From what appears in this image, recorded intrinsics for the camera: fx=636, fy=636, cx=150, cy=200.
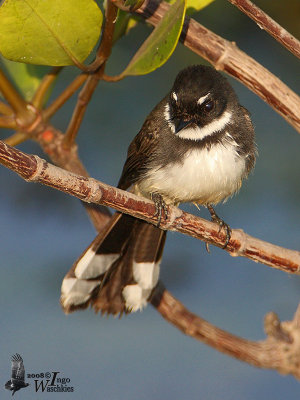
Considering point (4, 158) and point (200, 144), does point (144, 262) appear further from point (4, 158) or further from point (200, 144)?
point (4, 158)

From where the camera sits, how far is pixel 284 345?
7.94ft

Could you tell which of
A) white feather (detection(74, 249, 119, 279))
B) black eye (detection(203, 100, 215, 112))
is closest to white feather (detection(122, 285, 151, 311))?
white feather (detection(74, 249, 119, 279))

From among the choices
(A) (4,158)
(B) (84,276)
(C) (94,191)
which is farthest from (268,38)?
(A) (4,158)

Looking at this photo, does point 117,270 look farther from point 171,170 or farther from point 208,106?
point 208,106

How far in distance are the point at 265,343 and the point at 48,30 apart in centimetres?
139

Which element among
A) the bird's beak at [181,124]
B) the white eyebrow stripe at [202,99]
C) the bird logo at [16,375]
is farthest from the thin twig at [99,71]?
the bird logo at [16,375]

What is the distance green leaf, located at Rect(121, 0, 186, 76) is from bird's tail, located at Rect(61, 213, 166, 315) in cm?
101

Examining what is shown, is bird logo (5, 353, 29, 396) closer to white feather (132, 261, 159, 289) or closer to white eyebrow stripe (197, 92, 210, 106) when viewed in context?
white feather (132, 261, 159, 289)

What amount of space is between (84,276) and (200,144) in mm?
810

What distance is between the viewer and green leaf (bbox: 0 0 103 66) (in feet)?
6.55

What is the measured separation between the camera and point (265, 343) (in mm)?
2420

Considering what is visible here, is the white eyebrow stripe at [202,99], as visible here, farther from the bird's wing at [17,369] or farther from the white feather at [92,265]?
the bird's wing at [17,369]

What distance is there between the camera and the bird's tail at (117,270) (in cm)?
286

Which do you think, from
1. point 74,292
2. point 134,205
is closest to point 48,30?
point 134,205
